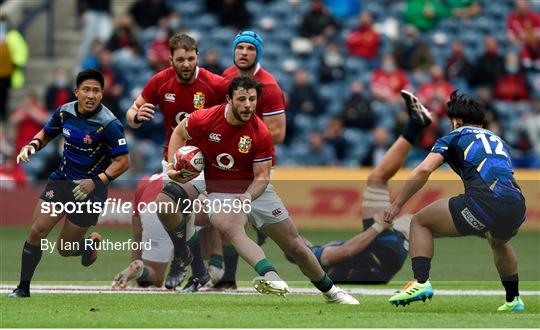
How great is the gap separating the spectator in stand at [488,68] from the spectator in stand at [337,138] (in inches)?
126

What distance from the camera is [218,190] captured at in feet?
40.8

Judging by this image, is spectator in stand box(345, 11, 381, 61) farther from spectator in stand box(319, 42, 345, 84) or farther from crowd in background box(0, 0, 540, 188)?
spectator in stand box(319, 42, 345, 84)

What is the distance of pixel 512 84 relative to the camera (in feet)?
83.3

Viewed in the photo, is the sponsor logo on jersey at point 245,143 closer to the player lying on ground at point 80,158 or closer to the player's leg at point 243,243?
the player's leg at point 243,243

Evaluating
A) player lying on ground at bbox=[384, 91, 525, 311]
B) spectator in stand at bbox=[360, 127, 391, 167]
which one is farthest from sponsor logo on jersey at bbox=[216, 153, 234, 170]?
spectator in stand at bbox=[360, 127, 391, 167]

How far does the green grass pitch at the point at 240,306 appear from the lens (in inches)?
419

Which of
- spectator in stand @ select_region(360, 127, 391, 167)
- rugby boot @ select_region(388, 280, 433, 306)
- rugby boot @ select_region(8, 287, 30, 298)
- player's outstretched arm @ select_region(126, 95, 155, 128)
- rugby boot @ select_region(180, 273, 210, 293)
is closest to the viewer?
rugby boot @ select_region(388, 280, 433, 306)

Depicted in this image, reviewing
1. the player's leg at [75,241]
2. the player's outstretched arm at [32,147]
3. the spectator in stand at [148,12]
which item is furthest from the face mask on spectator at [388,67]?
the player's outstretched arm at [32,147]

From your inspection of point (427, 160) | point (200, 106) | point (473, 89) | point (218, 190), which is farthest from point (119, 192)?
point (473, 89)

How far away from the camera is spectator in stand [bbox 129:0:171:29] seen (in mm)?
26125

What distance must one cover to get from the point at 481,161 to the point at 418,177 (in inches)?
23.6

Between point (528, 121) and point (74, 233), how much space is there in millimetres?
12936

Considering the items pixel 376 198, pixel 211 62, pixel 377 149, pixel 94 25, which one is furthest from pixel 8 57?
pixel 376 198

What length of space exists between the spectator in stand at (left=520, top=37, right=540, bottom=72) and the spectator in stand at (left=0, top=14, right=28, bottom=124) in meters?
9.54
